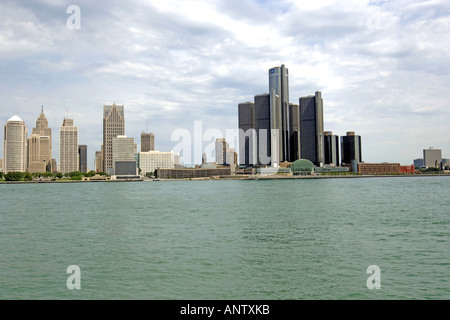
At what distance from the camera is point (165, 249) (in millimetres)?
28469

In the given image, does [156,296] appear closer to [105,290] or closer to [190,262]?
[105,290]

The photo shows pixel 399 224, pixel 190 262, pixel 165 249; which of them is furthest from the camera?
pixel 399 224

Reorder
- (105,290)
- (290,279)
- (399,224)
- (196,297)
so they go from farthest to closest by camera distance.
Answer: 1. (399,224)
2. (290,279)
3. (105,290)
4. (196,297)

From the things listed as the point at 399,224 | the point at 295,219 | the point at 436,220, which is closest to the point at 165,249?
the point at 295,219

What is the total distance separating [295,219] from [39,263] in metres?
30.1

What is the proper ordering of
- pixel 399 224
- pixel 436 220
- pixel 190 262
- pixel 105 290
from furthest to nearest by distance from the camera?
pixel 436 220 → pixel 399 224 → pixel 190 262 → pixel 105 290

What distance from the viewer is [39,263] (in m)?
24.9
